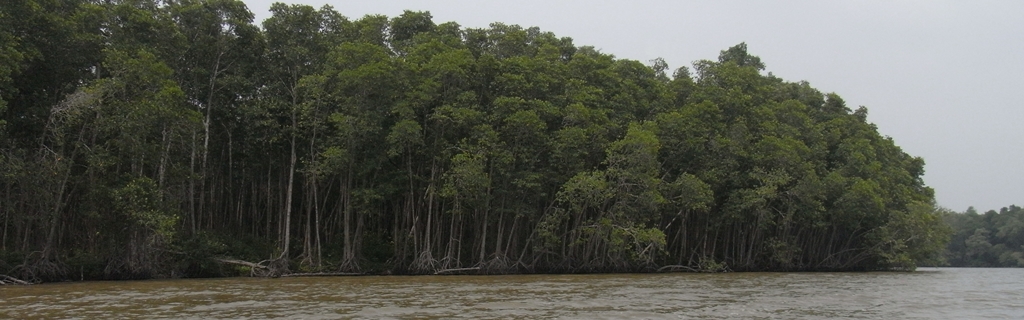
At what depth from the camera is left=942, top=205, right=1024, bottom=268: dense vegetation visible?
69.4m

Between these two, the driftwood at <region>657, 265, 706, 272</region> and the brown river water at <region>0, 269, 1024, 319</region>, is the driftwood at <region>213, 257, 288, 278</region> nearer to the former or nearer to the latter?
the brown river water at <region>0, 269, 1024, 319</region>

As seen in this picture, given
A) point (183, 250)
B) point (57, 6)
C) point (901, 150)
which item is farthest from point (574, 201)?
point (901, 150)

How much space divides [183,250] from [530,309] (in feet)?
50.5

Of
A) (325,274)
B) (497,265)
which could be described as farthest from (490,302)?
(497,265)

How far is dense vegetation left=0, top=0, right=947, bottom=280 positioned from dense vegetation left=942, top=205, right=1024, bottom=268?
1482 inches

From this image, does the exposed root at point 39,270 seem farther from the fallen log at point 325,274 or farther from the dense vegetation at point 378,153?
the fallen log at point 325,274

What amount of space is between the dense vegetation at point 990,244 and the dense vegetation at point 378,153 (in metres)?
37.6

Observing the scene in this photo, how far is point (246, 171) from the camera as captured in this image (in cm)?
3194

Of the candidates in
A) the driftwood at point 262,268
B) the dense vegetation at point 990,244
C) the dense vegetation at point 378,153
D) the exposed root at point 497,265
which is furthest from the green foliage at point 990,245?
the driftwood at point 262,268

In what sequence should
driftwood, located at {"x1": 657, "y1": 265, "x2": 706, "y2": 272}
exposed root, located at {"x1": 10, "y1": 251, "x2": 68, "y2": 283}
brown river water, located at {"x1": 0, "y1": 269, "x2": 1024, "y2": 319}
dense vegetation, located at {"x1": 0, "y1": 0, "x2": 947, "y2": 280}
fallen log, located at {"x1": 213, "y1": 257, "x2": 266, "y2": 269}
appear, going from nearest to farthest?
brown river water, located at {"x1": 0, "y1": 269, "x2": 1024, "y2": 319}
exposed root, located at {"x1": 10, "y1": 251, "x2": 68, "y2": 283}
dense vegetation, located at {"x1": 0, "y1": 0, "x2": 947, "y2": 280}
fallen log, located at {"x1": 213, "y1": 257, "x2": 266, "y2": 269}
driftwood, located at {"x1": 657, "y1": 265, "x2": 706, "y2": 272}

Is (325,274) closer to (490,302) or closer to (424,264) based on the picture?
(424,264)

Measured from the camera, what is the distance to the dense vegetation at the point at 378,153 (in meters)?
21.1

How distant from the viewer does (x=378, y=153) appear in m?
28.4

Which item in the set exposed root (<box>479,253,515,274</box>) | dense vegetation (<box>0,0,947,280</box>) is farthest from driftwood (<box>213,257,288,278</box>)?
exposed root (<box>479,253,515,274</box>)
